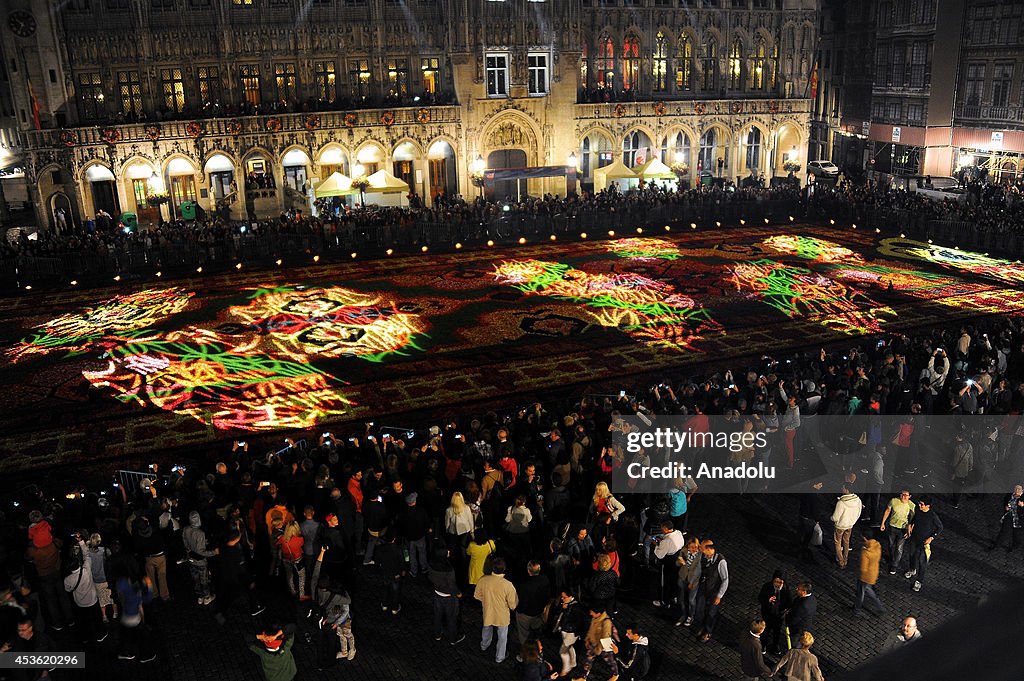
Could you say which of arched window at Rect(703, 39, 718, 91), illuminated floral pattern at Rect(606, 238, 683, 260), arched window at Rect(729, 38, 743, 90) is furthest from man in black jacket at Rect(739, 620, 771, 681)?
arched window at Rect(729, 38, 743, 90)

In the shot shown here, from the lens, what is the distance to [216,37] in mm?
40125

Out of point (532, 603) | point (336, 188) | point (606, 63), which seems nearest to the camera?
point (532, 603)

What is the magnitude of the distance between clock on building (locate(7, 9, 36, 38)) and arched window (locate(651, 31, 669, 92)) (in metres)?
31.4

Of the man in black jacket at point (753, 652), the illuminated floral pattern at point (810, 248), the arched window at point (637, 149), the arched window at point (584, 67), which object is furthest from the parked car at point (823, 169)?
the man in black jacket at point (753, 652)

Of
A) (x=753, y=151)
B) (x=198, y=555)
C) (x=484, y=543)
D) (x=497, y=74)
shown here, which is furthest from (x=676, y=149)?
(x=198, y=555)

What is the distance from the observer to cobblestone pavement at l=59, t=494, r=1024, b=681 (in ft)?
33.0

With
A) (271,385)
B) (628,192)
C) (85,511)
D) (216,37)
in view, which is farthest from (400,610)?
(216,37)

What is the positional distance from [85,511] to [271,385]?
776cm

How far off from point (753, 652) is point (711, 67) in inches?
1771

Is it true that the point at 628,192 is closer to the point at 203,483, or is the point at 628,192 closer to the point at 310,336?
the point at 310,336

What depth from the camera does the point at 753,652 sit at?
9.09m

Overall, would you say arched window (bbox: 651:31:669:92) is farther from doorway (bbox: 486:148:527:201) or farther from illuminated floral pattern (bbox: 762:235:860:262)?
illuminated floral pattern (bbox: 762:235:860:262)

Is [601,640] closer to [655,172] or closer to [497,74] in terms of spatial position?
[655,172]

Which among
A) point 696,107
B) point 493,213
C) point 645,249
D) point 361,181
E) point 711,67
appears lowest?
point 645,249
